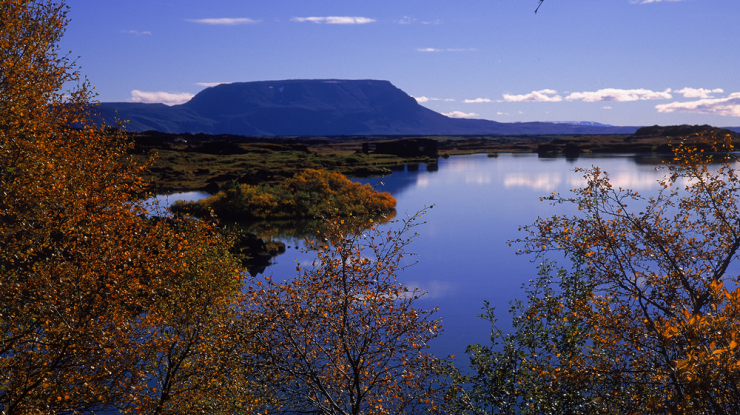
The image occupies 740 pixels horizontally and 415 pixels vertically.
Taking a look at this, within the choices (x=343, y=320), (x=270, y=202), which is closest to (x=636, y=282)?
(x=343, y=320)

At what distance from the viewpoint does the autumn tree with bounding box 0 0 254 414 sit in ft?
37.8

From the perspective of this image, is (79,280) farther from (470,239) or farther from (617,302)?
(470,239)

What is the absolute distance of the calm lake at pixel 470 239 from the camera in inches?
1411

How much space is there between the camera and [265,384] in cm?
1388

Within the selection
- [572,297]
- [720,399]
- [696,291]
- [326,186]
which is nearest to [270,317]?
[572,297]

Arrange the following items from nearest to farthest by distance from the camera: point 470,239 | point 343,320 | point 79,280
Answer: point 79,280 < point 343,320 < point 470,239

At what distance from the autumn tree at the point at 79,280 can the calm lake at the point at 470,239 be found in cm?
754

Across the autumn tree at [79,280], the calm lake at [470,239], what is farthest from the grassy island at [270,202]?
the autumn tree at [79,280]

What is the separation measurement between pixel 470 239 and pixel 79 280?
5000cm

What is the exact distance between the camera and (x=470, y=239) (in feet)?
191

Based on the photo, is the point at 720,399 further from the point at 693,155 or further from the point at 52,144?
the point at 52,144

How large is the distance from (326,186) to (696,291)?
66.2 m

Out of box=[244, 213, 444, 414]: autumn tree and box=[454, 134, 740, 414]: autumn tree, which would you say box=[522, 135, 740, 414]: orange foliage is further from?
box=[244, 213, 444, 414]: autumn tree

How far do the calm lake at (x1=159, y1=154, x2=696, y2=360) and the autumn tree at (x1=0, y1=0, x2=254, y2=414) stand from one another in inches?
297
